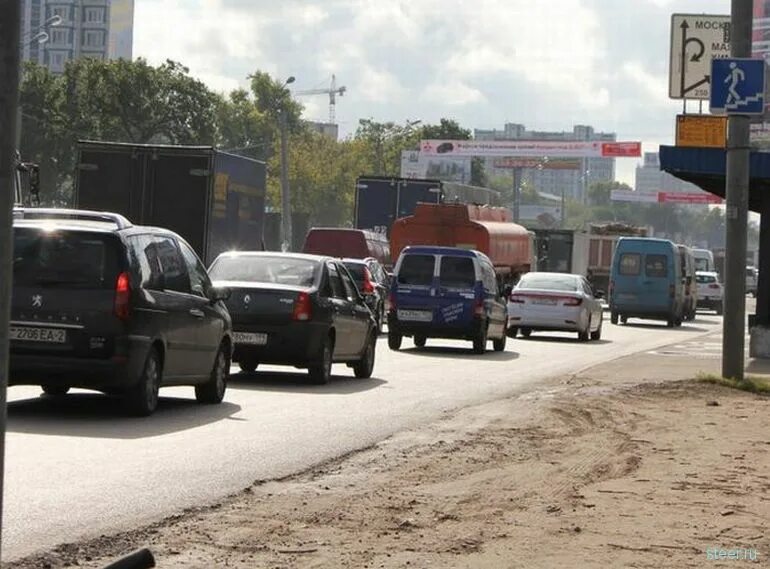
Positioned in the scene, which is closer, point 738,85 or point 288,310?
point 288,310

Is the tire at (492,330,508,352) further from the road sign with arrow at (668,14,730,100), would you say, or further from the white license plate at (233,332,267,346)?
the white license plate at (233,332,267,346)

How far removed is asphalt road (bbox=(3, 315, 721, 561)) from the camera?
1053cm

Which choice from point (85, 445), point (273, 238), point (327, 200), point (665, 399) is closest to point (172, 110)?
point (273, 238)

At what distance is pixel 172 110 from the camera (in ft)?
316

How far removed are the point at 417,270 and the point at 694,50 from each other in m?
6.58

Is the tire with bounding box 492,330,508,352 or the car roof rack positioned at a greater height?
the car roof rack

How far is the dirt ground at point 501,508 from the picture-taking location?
351 inches

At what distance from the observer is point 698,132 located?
31.5 metres

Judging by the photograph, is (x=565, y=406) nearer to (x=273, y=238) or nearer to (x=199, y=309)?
(x=199, y=309)

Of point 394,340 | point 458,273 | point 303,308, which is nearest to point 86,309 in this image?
point 303,308

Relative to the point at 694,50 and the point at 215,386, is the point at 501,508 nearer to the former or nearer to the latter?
the point at 215,386

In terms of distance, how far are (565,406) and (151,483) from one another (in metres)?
8.33

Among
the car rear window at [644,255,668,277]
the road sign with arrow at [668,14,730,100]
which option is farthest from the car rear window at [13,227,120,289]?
the car rear window at [644,255,668,277]

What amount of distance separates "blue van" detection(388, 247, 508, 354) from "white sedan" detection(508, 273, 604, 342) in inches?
248
